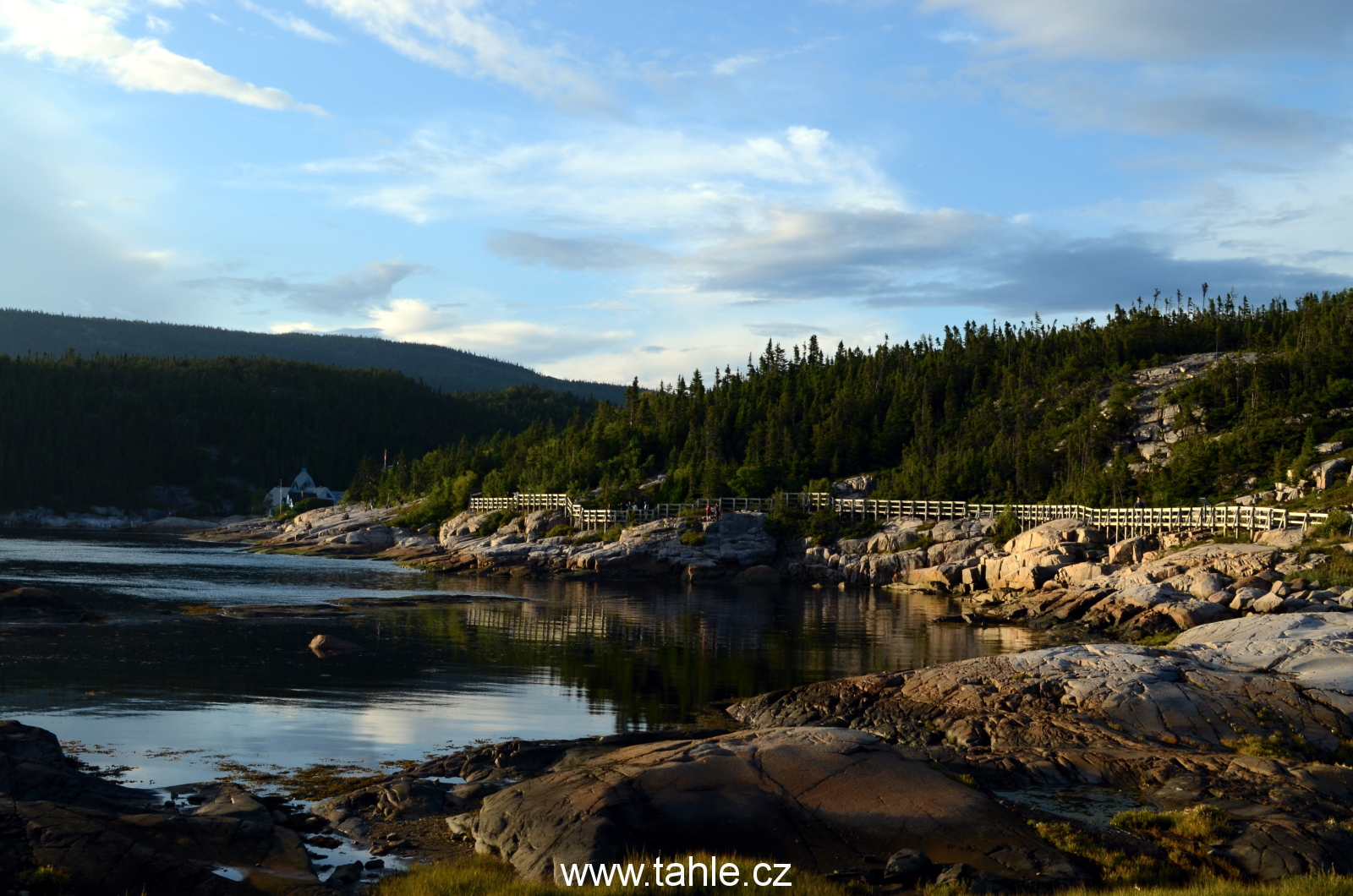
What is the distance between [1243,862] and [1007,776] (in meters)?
5.69

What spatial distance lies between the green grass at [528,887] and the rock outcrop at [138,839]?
4.54 ft

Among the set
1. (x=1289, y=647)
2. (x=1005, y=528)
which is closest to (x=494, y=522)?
(x=1005, y=528)

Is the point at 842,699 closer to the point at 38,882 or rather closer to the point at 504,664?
the point at 504,664

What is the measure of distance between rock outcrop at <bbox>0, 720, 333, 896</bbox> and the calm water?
3.06m

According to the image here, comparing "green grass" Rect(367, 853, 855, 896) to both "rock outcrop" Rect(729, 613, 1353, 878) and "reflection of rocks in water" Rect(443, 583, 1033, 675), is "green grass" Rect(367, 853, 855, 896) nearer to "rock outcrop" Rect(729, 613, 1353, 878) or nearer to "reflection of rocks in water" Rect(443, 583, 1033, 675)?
"rock outcrop" Rect(729, 613, 1353, 878)

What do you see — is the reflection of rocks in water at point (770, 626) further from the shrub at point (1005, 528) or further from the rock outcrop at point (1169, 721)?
the rock outcrop at point (1169, 721)

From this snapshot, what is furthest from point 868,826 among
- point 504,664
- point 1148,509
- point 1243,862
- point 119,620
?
point 1148,509

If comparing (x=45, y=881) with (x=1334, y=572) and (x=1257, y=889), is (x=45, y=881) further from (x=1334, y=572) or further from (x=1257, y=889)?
(x=1334, y=572)

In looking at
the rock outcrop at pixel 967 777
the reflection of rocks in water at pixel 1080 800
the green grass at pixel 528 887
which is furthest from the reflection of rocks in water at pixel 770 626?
the green grass at pixel 528 887

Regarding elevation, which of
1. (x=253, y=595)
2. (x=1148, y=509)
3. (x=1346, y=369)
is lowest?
(x=253, y=595)

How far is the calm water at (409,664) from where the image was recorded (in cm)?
2462

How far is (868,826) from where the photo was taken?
1633 cm

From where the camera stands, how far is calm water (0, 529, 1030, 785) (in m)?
24.6

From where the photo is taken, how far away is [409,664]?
36469 mm
